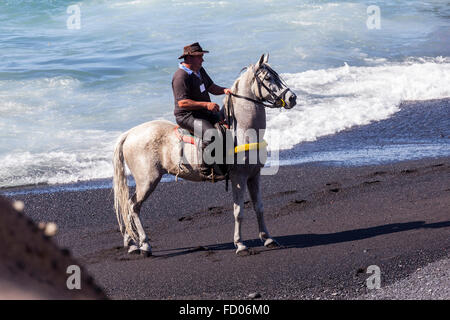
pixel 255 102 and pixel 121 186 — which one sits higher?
pixel 255 102

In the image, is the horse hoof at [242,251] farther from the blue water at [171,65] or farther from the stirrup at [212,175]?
the blue water at [171,65]

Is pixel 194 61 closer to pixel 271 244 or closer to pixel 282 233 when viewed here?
pixel 271 244


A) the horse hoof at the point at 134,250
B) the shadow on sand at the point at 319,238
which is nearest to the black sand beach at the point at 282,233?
the shadow on sand at the point at 319,238

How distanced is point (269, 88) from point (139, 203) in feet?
7.99

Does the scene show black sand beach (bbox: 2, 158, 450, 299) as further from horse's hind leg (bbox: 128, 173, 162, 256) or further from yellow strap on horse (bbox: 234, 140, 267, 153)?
yellow strap on horse (bbox: 234, 140, 267, 153)

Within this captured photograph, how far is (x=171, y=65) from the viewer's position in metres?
24.2

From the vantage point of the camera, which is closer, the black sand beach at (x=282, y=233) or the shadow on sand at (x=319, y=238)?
the black sand beach at (x=282, y=233)

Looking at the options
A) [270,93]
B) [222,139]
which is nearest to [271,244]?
[222,139]

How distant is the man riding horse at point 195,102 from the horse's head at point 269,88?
411 mm

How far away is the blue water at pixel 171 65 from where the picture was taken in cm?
1482

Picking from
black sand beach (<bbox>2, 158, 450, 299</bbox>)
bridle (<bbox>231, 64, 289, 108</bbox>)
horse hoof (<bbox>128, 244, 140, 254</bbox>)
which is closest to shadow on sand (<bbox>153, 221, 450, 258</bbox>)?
black sand beach (<bbox>2, 158, 450, 299</bbox>)

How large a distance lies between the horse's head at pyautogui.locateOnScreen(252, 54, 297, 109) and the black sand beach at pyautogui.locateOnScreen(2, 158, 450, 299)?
1968 millimetres

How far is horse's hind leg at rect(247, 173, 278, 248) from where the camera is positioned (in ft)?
25.5
